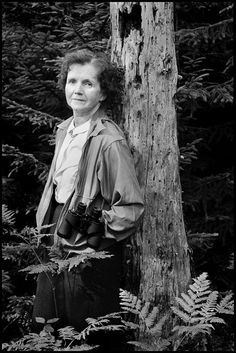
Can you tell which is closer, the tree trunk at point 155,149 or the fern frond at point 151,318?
the fern frond at point 151,318

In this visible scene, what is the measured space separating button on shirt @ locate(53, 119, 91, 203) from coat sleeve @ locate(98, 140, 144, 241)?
9.3 inches

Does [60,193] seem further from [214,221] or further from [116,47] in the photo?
[214,221]

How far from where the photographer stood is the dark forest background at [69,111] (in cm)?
520

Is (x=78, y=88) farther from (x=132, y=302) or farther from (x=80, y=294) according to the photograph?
(x=132, y=302)

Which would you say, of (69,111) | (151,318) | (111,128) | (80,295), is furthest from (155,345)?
(69,111)

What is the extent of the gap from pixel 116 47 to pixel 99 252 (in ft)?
5.69

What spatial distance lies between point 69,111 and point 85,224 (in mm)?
2614

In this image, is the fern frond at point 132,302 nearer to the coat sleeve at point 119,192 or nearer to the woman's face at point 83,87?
the coat sleeve at point 119,192

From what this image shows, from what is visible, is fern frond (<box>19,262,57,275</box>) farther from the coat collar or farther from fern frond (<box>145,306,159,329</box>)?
the coat collar

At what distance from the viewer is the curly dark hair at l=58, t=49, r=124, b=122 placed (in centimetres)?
366

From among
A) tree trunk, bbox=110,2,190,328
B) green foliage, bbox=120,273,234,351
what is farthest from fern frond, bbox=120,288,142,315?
tree trunk, bbox=110,2,190,328

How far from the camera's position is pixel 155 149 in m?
3.78

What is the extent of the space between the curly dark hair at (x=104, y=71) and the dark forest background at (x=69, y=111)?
114 centimetres

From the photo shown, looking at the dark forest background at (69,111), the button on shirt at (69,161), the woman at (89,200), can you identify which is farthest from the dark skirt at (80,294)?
the dark forest background at (69,111)
